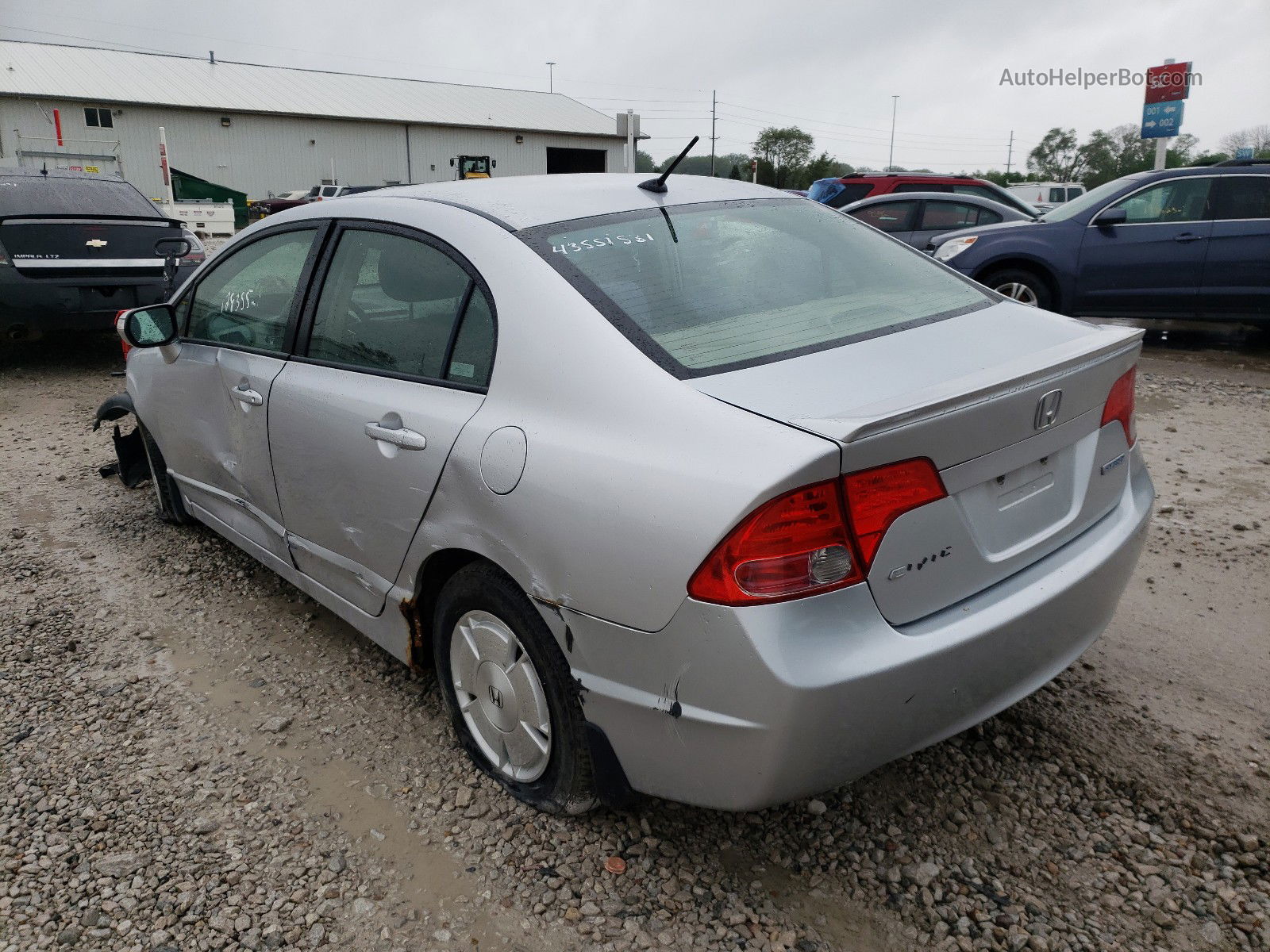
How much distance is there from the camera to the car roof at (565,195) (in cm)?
255

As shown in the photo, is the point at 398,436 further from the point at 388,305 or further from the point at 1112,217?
the point at 1112,217

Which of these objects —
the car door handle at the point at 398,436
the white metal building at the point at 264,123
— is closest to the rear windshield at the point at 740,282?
the car door handle at the point at 398,436

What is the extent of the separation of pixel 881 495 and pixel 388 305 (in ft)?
5.20

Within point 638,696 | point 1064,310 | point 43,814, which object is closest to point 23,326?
point 43,814

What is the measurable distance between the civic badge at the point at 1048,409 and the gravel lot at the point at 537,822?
103 cm

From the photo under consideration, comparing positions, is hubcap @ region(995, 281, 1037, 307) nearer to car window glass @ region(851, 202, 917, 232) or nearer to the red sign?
car window glass @ region(851, 202, 917, 232)

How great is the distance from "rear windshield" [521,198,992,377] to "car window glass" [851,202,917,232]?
28.5 feet

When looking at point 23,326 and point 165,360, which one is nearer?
point 165,360

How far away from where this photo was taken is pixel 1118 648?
315cm

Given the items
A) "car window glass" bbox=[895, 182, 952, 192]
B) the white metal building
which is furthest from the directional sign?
the white metal building

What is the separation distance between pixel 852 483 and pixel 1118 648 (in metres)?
1.95

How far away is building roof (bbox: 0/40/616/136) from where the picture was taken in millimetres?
40500

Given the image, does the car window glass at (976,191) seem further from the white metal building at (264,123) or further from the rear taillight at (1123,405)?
the white metal building at (264,123)

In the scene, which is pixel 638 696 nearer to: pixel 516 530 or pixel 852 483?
pixel 516 530
